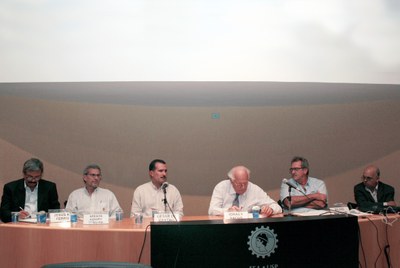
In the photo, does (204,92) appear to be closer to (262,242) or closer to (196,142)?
(196,142)

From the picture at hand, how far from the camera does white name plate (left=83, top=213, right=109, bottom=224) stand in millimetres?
3922

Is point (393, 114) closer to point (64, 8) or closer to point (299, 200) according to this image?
point (299, 200)

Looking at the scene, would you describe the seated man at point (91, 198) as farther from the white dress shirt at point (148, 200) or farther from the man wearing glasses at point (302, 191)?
the man wearing glasses at point (302, 191)

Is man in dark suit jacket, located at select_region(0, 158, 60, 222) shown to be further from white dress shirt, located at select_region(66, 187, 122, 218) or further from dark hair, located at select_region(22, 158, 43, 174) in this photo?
white dress shirt, located at select_region(66, 187, 122, 218)

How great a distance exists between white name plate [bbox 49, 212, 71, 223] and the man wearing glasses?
1923 mm

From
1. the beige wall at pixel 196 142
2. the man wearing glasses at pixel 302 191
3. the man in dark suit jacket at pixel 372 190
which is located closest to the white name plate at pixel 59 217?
the man wearing glasses at pixel 302 191

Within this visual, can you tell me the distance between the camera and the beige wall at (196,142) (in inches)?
251

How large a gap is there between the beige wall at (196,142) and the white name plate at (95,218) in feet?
8.30

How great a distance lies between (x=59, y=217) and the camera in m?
4.07

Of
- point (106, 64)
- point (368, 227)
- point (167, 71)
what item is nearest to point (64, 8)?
point (106, 64)

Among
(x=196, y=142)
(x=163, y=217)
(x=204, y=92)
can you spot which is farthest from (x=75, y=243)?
(x=196, y=142)

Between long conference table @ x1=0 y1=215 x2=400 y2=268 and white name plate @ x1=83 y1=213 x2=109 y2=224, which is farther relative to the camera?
white name plate @ x1=83 y1=213 x2=109 y2=224

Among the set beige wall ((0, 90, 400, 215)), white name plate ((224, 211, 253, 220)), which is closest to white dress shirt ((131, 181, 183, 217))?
white name plate ((224, 211, 253, 220))

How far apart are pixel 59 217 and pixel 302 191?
229cm
